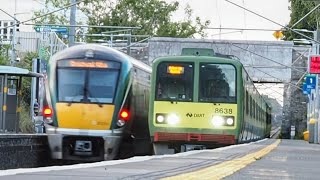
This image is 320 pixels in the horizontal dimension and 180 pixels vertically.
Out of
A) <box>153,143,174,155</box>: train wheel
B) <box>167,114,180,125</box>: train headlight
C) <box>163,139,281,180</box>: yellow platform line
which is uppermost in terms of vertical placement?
<box>167,114,180,125</box>: train headlight

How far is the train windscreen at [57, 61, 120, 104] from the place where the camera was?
60.5 feet

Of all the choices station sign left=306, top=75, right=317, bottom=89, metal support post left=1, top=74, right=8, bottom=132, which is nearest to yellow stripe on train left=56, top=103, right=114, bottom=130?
metal support post left=1, top=74, right=8, bottom=132

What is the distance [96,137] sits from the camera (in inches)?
717

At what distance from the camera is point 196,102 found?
19.0m

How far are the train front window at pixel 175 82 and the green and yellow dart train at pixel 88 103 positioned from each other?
2.72 ft

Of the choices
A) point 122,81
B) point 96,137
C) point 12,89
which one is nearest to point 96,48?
point 122,81

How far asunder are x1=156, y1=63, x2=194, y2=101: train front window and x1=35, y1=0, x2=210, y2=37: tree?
40433mm

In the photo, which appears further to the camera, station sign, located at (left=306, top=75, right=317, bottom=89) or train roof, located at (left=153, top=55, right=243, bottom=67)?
station sign, located at (left=306, top=75, right=317, bottom=89)

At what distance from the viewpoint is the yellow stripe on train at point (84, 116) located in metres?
18.2

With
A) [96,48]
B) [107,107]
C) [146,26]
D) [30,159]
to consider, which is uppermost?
[146,26]

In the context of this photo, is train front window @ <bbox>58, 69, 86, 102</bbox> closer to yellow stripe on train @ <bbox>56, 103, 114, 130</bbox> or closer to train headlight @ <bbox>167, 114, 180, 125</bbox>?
yellow stripe on train @ <bbox>56, 103, 114, 130</bbox>

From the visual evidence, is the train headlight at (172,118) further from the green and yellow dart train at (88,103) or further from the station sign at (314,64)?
the station sign at (314,64)

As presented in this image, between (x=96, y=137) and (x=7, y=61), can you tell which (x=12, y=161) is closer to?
(x=96, y=137)

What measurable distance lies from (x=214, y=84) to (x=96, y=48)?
330 cm
